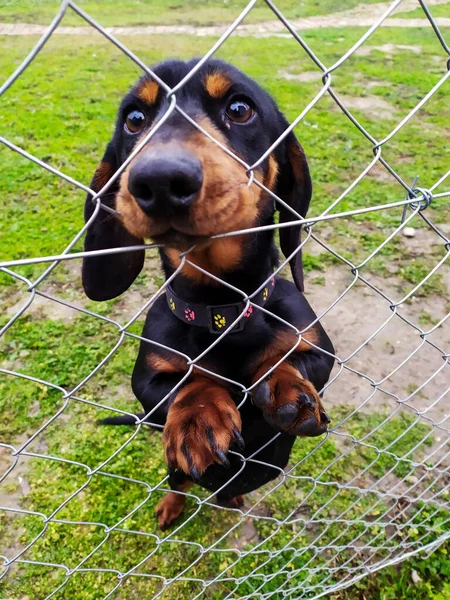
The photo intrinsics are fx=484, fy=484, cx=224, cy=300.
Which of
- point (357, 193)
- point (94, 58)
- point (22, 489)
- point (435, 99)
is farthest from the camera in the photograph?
point (94, 58)

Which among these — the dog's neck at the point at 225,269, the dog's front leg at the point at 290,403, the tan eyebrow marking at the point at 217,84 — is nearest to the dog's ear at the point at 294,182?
the dog's neck at the point at 225,269

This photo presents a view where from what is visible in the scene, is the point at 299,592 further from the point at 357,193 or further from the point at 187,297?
the point at 357,193

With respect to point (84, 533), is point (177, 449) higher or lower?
higher

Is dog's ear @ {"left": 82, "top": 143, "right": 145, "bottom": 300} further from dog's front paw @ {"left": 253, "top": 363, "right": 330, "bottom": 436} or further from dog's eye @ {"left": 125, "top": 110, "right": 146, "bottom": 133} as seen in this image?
dog's front paw @ {"left": 253, "top": 363, "right": 330, "bottom": 436}

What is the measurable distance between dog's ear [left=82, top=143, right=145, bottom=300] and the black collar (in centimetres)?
19

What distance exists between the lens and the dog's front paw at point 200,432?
1.38 metres

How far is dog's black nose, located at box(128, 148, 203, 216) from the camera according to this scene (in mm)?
972

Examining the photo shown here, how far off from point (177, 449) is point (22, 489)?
4.98ft

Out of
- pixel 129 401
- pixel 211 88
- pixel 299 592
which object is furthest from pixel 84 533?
pixel 211 88

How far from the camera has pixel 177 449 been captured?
142 cm

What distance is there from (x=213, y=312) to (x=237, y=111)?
0.74 meters

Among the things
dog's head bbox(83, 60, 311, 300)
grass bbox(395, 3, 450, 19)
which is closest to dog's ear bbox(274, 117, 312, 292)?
dog's head bbox(83, 60, 311, 300)

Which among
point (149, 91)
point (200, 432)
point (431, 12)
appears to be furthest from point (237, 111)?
point (431, 12)

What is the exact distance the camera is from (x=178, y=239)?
1.16m
